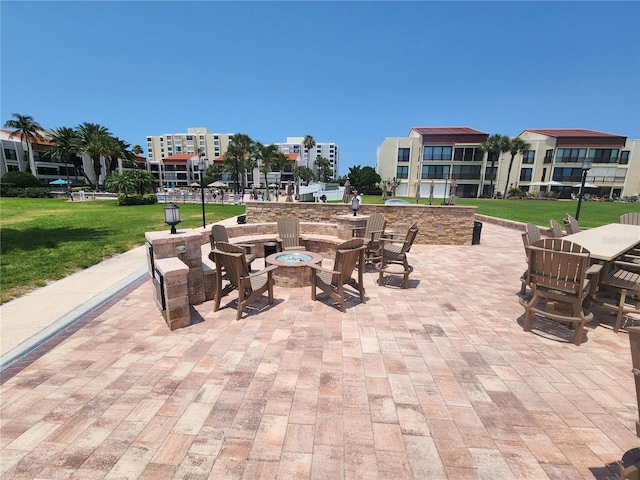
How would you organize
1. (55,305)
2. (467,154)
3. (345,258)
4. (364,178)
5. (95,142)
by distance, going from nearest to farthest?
(345,258)
(55,305)
(95,142)
(467,154)
(364,178)

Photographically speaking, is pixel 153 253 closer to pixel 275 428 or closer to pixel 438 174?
pixel 275 428

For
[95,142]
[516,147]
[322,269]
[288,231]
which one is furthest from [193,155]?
[322,269]

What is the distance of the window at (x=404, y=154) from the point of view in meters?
50.6

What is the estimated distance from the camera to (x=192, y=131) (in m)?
111

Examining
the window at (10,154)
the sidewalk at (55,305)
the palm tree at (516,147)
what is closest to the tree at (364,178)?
the palm tree at (516,147)

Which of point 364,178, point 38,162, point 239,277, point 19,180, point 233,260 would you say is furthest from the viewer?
point 364,178

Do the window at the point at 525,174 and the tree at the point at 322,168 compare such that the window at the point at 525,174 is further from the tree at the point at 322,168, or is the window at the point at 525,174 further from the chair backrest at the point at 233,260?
the tree at the point at 322,168

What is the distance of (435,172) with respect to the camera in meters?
49.3

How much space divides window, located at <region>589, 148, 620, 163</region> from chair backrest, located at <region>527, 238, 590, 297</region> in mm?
61856

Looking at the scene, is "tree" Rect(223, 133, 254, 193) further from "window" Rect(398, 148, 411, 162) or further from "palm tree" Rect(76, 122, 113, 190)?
"window" Rect(398, 148, 411, 162)

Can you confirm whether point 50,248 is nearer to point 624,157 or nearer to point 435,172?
point 435,172

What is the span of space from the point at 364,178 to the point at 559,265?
6055 cm

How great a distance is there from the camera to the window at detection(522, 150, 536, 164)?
164 ft

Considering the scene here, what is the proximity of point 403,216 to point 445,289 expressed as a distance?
6011 millimetres
